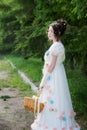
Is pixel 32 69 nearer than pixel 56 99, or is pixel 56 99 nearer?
pixel 56 99

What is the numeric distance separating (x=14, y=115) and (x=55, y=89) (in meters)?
2.96

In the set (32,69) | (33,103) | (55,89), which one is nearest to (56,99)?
(55,89)

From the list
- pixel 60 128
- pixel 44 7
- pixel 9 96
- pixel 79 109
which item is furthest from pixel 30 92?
pixel 60 128

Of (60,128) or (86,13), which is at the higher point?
(86,13)

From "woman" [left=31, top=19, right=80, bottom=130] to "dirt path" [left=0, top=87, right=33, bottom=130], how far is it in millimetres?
1319

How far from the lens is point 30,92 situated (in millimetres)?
13648

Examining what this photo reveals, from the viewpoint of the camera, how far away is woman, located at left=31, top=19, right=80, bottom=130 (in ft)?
21.9

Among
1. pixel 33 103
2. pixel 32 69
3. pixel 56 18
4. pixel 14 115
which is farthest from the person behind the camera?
pixel 32 69

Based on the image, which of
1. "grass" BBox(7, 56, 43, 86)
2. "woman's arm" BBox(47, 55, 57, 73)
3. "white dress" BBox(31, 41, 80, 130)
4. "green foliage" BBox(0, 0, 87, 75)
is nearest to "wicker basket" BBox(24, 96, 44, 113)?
"white dress" BBox(31, 41, 80, 130)

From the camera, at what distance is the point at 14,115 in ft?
31.2

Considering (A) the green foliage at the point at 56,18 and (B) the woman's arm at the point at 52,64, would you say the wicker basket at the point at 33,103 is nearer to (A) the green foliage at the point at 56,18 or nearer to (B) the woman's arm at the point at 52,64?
(B) the woman's arm at the point at 52,64

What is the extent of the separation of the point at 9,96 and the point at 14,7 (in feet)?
19.7

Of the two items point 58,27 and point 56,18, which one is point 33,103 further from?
point 56,18

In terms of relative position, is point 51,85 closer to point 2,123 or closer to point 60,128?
point 60,128
